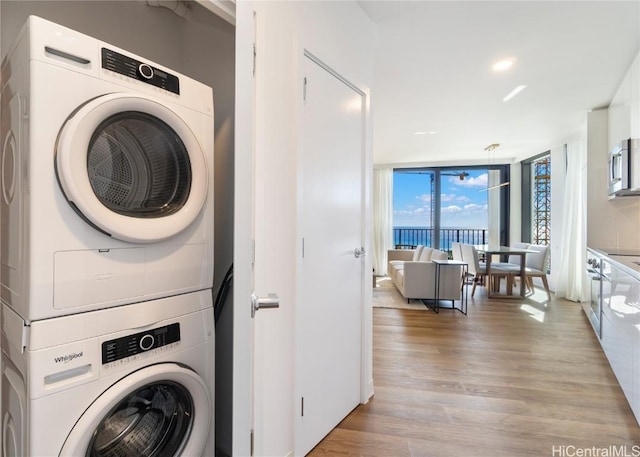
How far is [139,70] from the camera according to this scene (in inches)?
40.6

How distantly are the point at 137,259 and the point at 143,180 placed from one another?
0.93 feet

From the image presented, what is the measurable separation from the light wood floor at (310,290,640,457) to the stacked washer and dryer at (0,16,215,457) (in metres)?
0.99

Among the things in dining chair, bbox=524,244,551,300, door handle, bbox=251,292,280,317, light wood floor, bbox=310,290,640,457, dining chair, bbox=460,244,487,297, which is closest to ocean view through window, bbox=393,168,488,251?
dining chair, bbox=460,244,487,297

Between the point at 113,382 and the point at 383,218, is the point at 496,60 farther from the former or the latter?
the point at 383,218

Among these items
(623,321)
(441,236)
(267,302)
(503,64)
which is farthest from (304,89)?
(441,236)

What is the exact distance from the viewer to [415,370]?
8.32 ft

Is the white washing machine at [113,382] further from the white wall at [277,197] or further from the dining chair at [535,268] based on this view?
the dining chair at [535,268]

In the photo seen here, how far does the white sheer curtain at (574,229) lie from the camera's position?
4.49 meters

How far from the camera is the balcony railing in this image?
7710mm

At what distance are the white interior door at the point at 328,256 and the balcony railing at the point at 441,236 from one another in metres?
5.77

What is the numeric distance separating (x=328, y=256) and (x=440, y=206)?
6.16m

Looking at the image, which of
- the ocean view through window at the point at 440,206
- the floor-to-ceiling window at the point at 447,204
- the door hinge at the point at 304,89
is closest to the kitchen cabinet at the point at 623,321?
the door hinge at the point at 304,89

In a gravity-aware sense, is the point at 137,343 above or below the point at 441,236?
below

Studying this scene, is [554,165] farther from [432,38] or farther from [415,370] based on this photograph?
[415,370]
